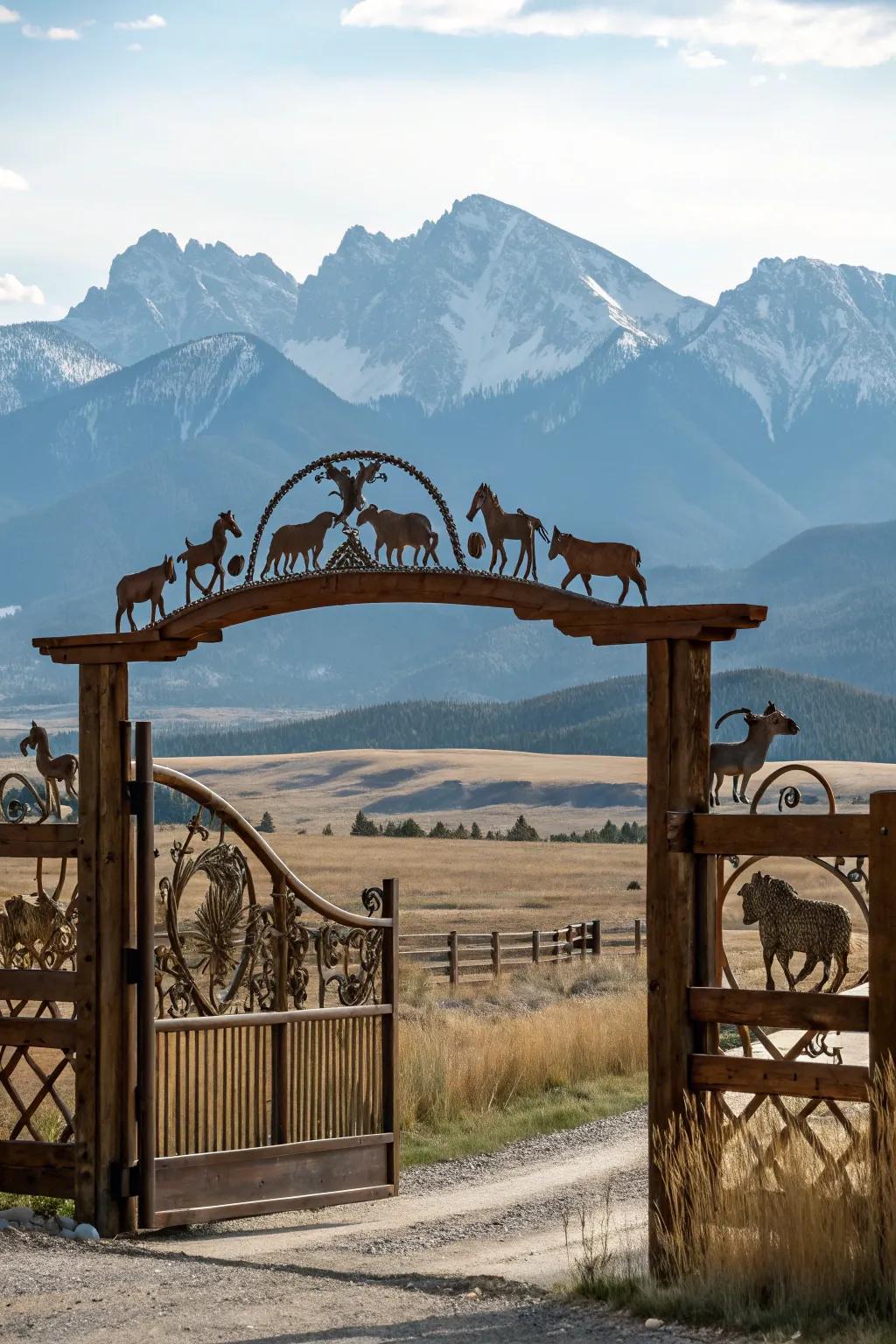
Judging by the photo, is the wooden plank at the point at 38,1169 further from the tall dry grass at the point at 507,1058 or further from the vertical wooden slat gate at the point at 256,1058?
the tall dry grass at the point at 507,1058

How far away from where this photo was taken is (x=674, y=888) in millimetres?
8750

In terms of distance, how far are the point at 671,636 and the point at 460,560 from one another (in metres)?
1.44

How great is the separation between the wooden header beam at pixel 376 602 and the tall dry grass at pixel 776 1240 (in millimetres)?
2350

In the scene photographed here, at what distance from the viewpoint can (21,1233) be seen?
980 centimetres

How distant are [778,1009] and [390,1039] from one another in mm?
3655

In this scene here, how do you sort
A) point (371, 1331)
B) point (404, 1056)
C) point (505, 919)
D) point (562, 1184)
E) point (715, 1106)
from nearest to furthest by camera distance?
point (371, 1331) → point (715, 1106) → point (562, 1184) → point (404, 1056) → point (505, 919)

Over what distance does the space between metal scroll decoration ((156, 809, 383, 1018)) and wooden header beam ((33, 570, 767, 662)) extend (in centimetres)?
102

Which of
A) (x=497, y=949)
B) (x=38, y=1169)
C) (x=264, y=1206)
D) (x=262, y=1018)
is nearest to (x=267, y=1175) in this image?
(x=264, y=1206)

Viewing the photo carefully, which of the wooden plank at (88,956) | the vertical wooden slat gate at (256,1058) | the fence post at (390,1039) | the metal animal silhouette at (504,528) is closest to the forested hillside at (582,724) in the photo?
the fence post at (390,1039)

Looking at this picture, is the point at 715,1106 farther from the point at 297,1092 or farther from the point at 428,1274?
the point at 297,1092

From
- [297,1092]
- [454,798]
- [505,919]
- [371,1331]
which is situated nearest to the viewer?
[371,1331]

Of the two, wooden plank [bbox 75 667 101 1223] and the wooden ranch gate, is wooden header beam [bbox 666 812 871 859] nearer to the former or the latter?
the wooden ranch gate

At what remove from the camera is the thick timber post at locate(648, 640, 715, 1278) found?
8.70m

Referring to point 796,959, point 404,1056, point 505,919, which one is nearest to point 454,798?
point 505,919
